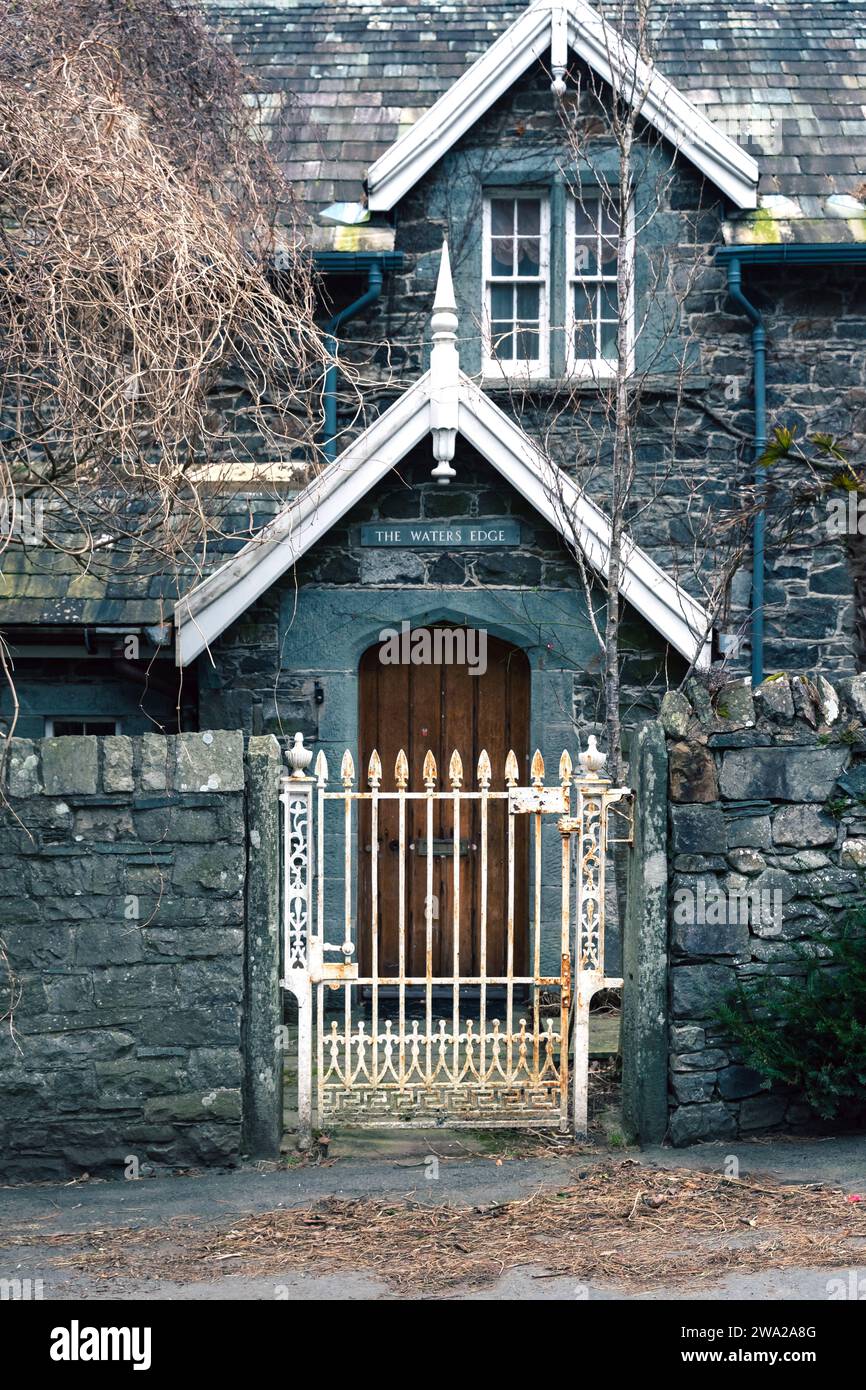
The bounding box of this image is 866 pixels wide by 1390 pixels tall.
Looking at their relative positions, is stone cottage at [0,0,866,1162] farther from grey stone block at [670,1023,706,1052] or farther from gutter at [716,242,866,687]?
grey stone block at [670,1023,706,1052]

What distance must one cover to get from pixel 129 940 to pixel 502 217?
279 inches

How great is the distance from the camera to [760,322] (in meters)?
11.1

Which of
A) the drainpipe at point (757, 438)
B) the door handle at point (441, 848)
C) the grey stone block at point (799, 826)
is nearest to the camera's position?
the grey stone block at point (799, 826)

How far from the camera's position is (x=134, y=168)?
719 cm

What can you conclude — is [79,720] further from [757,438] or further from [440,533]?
[757,438]

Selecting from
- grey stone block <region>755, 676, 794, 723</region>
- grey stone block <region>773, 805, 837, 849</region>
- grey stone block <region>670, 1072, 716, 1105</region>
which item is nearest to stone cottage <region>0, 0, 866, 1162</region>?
grey stone block <region>755, 676, 794, 723</region>

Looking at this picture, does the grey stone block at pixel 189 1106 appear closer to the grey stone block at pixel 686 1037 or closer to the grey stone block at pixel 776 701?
the grey stone block at pixel 686 1037

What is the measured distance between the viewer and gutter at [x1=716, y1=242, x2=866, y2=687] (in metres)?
10.9

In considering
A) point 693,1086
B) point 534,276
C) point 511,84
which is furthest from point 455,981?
point 511,84

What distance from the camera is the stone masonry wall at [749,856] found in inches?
273

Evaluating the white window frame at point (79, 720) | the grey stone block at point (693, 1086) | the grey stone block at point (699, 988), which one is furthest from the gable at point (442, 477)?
the grey stone block at point (693, 1086)

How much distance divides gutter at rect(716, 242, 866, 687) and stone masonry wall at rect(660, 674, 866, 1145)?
3.91m

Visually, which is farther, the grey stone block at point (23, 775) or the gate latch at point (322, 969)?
the gate latch at point (322, 969)

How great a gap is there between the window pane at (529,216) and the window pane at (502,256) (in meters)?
0.15
